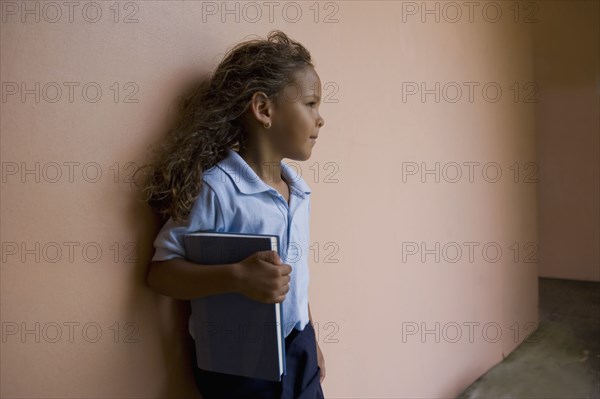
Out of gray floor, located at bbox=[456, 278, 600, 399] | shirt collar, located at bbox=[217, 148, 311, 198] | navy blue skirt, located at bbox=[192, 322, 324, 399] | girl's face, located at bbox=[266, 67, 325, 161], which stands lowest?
gray floor, located at bbox=[456, 278, 600, 399]

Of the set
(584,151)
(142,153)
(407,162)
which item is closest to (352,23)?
(407,162)

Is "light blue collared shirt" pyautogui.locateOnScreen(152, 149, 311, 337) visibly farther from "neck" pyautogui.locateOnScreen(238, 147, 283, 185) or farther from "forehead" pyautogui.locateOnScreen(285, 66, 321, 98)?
"forehead" pyautogui.locateOnScreen(285, 66, 321, 98)

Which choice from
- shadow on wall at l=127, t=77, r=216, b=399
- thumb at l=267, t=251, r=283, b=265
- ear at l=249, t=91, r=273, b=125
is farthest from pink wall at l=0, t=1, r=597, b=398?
thumb at l=267, t=251, r=283, b=265

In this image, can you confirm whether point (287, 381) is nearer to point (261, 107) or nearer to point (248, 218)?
point (248, 218)

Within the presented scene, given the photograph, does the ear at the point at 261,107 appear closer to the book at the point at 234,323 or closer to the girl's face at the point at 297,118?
the girl's face at the point at 297,118

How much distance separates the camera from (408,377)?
1.74 meters

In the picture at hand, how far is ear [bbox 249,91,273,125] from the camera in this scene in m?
1.03

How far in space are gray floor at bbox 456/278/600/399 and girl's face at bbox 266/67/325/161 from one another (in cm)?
146

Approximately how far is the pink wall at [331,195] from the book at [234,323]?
0.31 feet

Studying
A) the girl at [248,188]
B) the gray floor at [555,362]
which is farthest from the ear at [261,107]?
the gray floor at [555,362]

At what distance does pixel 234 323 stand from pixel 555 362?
2.06m

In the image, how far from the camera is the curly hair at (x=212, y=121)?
95 centimetres

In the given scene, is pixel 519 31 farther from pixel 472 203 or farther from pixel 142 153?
pixel 142 153

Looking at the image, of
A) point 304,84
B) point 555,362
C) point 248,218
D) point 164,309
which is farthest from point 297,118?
point 555,362
